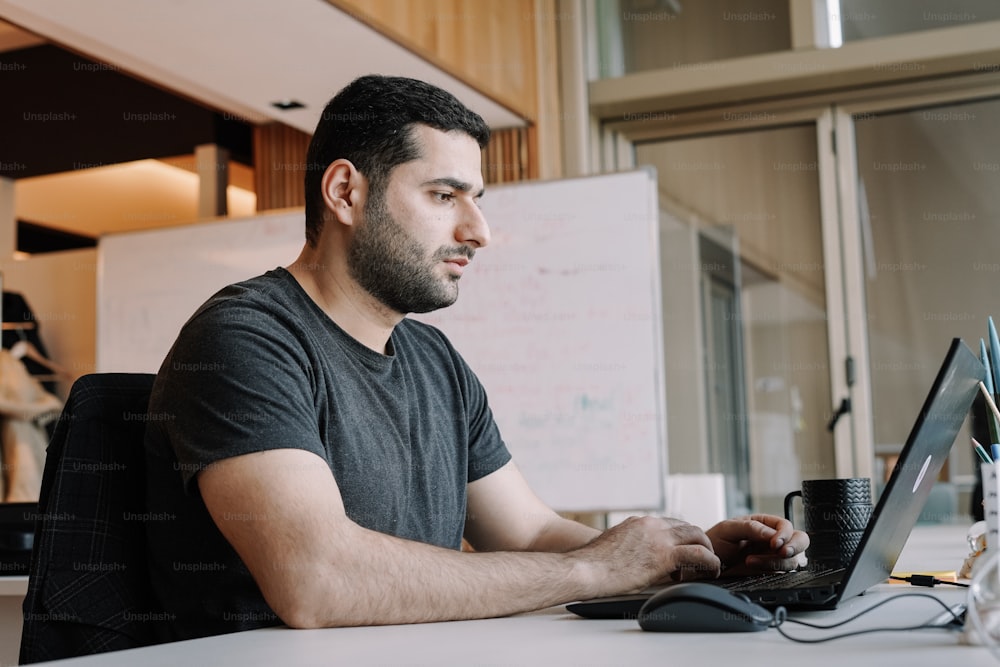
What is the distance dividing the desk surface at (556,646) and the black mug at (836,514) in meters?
0.28

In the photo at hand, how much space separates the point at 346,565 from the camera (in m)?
1.09

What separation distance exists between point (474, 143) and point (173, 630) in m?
0.84

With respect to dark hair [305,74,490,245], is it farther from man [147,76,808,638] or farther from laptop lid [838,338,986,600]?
laptop lid [838,338,986,600]

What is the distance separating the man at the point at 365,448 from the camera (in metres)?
1.11

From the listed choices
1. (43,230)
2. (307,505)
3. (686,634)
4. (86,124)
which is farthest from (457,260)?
(43,230)

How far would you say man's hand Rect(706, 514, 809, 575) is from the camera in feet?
4.53

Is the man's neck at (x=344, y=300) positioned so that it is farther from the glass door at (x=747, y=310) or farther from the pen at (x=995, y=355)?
the glass door at (x=747, y=310)

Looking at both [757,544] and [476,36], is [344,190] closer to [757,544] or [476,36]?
[757,544]

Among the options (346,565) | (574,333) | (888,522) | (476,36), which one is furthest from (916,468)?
(476,36)

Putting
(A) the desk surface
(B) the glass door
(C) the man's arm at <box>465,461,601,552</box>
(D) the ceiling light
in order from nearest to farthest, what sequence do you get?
(A) the desk surface → (C) the man's arm at <box>465,461,601,552</box> → (D) the ceiling light → (B) the glass door

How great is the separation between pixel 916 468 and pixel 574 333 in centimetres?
253

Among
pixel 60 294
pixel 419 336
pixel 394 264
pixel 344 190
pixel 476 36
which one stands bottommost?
pixel 419 336

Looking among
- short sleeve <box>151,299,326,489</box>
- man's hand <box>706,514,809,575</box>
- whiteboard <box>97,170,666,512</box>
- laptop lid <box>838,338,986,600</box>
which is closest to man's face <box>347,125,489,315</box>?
short sleeve <box>151,299,326,489</box>

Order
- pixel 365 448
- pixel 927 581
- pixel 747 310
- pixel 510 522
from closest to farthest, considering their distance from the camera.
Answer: pixel 927 581, pixel 365 448, pixel 510 522, pixel 747 310
